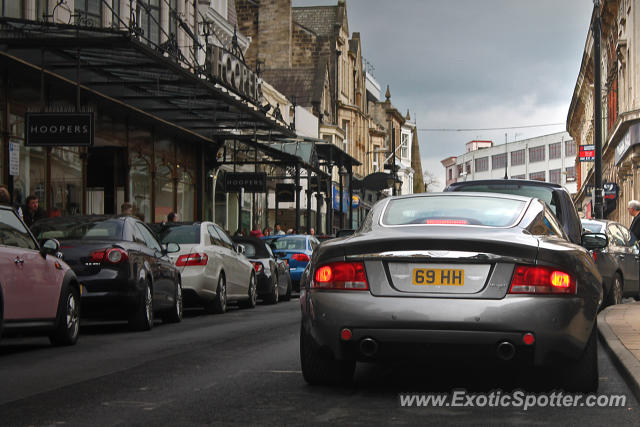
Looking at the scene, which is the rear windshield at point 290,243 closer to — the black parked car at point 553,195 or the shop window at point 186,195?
the shop window at point 186,195

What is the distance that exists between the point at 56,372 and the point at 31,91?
1417cm

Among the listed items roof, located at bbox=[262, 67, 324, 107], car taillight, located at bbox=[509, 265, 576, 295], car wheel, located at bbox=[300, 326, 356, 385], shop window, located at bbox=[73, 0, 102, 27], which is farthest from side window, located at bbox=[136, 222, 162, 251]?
roof, located at bbox=[262, 67, 324, 107]

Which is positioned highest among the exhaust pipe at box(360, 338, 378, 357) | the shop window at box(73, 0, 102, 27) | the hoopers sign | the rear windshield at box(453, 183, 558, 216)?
the shop window at box(73, 0, 102, 27)

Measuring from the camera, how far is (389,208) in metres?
8.32

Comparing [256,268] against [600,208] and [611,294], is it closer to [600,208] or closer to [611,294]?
[611,294]

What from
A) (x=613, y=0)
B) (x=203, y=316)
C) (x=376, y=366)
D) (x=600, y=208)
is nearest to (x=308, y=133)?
(x=613, y=0)

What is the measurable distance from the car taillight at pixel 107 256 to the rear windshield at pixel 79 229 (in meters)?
0.38

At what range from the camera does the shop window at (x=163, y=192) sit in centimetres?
3070

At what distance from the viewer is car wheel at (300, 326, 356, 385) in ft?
25.0

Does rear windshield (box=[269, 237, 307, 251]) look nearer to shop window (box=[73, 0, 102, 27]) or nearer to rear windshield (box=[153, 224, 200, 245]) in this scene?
shop window (box=[73, 0, 102, 27])

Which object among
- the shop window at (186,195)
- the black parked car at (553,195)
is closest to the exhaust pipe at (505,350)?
the black parked car at (553,195)

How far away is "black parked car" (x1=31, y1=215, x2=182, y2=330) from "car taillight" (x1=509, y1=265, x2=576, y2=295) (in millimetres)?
7206

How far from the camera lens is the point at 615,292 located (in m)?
17.7

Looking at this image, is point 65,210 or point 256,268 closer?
point 256,268
